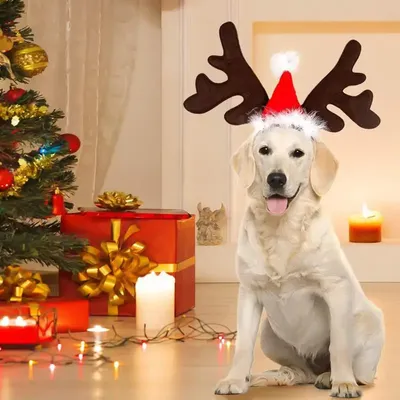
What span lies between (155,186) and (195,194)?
0.31 meters

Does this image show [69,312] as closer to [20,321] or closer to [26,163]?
[20,321]

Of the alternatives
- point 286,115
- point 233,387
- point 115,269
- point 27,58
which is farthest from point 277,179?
point 27,58

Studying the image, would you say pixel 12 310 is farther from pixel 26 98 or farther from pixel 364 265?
pixel 364 265

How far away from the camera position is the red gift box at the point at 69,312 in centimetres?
303

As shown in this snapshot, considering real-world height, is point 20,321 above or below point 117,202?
below

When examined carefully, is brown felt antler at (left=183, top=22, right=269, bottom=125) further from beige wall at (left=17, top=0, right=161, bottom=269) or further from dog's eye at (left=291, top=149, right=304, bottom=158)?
beige wall at (left=17, top=0, right=161, bottom=269)

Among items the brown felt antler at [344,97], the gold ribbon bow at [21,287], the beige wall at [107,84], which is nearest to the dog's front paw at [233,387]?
the brown felt antler at [344,97]

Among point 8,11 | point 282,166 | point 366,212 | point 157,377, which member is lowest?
point 157,377

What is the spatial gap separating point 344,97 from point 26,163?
1369 millimetres

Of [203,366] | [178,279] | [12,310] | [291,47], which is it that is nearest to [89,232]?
[178,279]

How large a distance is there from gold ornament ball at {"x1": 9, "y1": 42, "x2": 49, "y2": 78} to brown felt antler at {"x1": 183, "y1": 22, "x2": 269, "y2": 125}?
1.09 metres

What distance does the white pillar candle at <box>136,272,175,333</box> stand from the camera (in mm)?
3135

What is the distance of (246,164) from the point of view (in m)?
2.20

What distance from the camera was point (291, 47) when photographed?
4.51m
